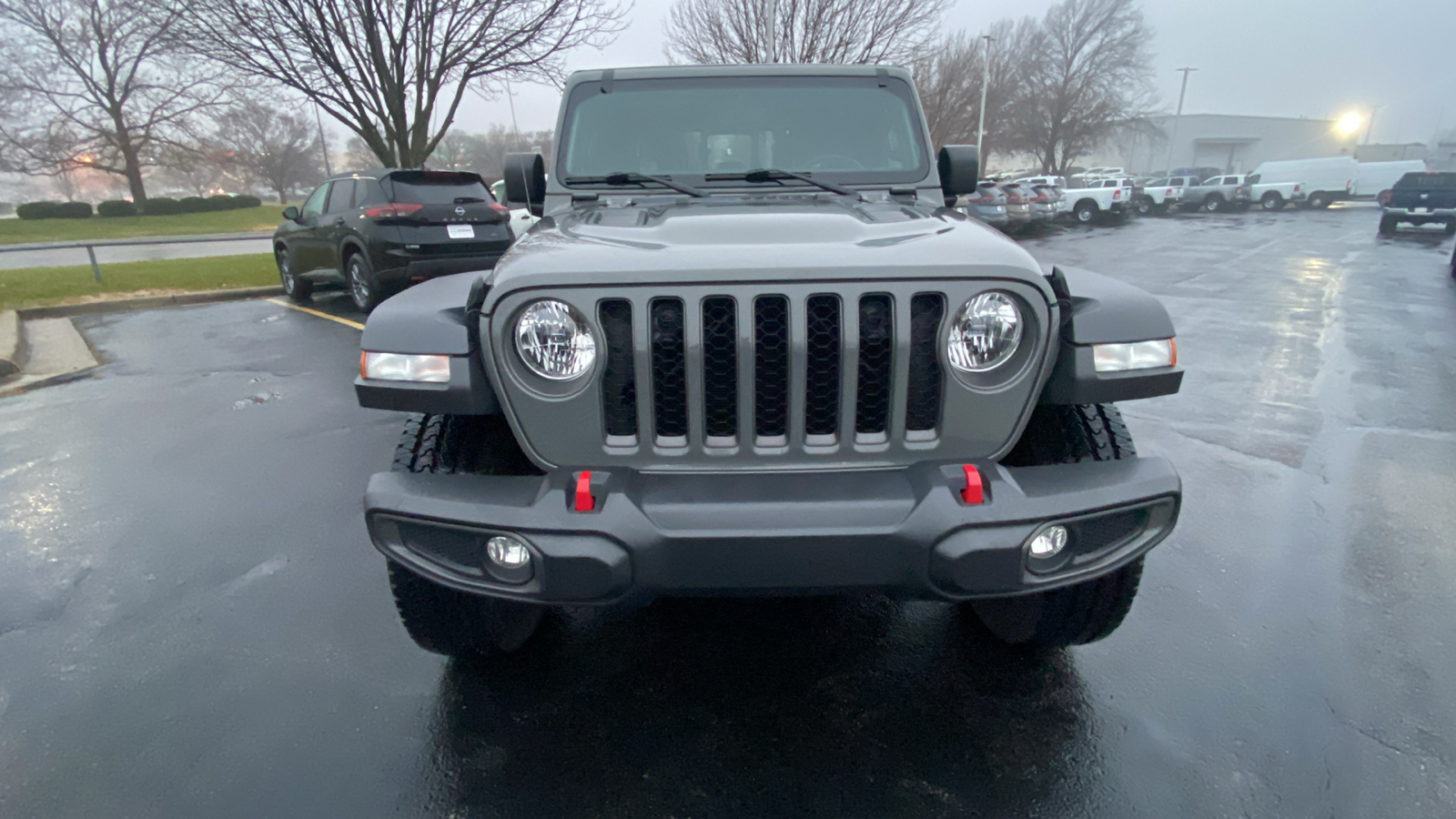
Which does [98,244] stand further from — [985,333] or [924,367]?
[985,333]

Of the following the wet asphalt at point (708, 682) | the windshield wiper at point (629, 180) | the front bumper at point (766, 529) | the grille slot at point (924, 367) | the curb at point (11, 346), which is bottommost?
the wet asphalt at point (708, 682)

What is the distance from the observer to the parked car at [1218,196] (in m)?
31.9

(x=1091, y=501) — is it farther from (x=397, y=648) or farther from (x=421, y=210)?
(x=421, y=210)

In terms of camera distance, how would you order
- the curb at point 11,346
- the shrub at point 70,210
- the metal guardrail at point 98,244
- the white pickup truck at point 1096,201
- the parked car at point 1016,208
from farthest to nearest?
the shrub at point 70,210
the white pickup truck at point 1096,201
the parked car at point 1016,208
the metal guardrail at point 98,244
the curb at point 11,346

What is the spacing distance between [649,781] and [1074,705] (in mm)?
1316

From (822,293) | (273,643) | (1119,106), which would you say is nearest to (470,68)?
(273,643)

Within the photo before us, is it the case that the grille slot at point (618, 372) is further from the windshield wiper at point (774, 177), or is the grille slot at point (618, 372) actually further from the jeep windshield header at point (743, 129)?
the jeep windshield header at point (743, 129)

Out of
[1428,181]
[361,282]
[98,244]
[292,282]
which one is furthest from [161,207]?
[1428,181]

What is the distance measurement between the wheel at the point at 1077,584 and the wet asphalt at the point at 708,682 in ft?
0.71

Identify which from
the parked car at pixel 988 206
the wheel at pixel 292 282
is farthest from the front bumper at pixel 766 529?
the parked car at pixel 988 206

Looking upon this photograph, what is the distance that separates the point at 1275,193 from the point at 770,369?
3872 cm

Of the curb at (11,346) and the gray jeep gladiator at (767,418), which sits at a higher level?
the gray jeep gladiator at (767,418)

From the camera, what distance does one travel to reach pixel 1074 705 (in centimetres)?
242

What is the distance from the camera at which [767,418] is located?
6.44 ft
